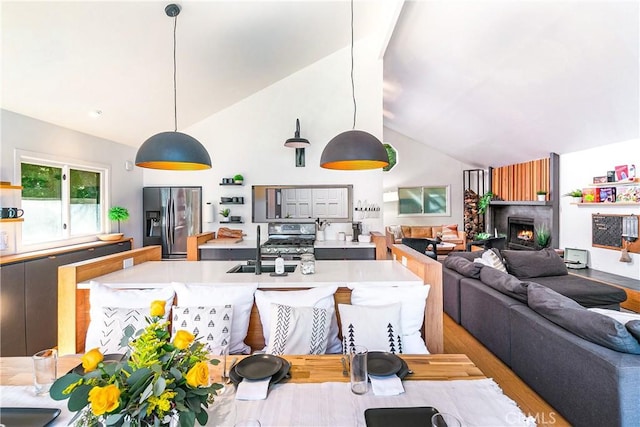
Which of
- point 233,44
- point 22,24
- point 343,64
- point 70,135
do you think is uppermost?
point 343,64

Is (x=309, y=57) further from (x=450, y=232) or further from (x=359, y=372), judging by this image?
(x=450, y=232)

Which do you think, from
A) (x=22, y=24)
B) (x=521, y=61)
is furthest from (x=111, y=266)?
(x=521, y=61)

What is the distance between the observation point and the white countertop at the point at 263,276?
2299 millimetres

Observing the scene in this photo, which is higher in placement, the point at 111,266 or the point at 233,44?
the point at 233,44

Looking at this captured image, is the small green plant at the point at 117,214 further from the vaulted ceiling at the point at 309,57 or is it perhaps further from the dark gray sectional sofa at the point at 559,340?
the dark gray sectional sofa at the point at 559,340

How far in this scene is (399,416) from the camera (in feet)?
3.64


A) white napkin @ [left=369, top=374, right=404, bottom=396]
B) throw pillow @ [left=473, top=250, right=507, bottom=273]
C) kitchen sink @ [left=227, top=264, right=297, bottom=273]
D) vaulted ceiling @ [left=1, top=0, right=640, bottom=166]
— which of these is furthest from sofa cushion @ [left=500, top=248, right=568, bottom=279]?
white napkin @ [left=369, top=374, right=404, bottom=396]

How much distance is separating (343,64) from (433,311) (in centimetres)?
434

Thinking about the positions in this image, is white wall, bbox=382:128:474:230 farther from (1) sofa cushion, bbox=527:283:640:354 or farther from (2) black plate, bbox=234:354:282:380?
(2) black plate, bbox=234:354:282:380

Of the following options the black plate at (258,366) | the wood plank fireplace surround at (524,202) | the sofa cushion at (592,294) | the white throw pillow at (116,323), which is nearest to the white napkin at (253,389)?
the black plate at (258,366)

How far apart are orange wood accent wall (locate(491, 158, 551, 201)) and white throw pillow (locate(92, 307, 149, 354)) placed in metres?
7.31

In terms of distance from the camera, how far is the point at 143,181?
18.1ft

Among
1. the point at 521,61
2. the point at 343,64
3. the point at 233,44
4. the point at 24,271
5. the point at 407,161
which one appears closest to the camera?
the point at 24,271

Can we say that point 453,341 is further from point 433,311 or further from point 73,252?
point 73,252
